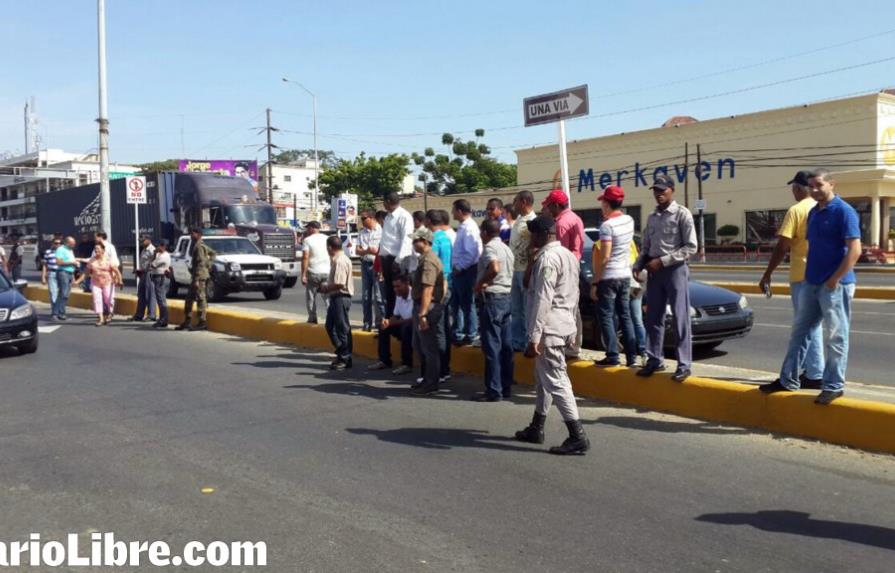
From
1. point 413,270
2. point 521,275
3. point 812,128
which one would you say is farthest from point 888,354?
point 812,128

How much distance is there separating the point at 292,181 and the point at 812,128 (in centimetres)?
8378

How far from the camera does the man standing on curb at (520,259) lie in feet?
26.2

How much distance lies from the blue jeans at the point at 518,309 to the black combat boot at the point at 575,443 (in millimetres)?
2048

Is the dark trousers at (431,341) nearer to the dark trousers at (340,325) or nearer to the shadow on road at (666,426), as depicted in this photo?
the dark trousers at (340,325)

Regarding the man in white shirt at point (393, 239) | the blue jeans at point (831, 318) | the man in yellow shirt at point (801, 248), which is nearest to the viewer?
the blue jeans at point (831, 318)

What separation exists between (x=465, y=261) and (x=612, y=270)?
1709 millimetres

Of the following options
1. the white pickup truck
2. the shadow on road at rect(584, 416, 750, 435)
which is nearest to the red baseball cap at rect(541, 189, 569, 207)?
the shadow on road at rect(584, 416, 750, 435)

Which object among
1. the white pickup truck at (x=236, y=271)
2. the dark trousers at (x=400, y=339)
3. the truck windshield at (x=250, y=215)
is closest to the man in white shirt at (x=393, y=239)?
the dark trousers at (x=400, y=339)

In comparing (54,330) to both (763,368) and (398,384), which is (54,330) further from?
(763,368)

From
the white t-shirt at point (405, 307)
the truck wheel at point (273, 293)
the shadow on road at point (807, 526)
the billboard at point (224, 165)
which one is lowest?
the shadow on road at point (807, 526)

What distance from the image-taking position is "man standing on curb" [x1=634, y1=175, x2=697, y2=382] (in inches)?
273

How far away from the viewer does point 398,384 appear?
8.82 meters

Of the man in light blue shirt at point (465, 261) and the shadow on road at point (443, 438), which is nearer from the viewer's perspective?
the shadow on road at point (443, 438)

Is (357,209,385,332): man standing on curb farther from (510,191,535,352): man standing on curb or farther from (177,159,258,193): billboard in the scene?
(177,159,258,193): billboard
